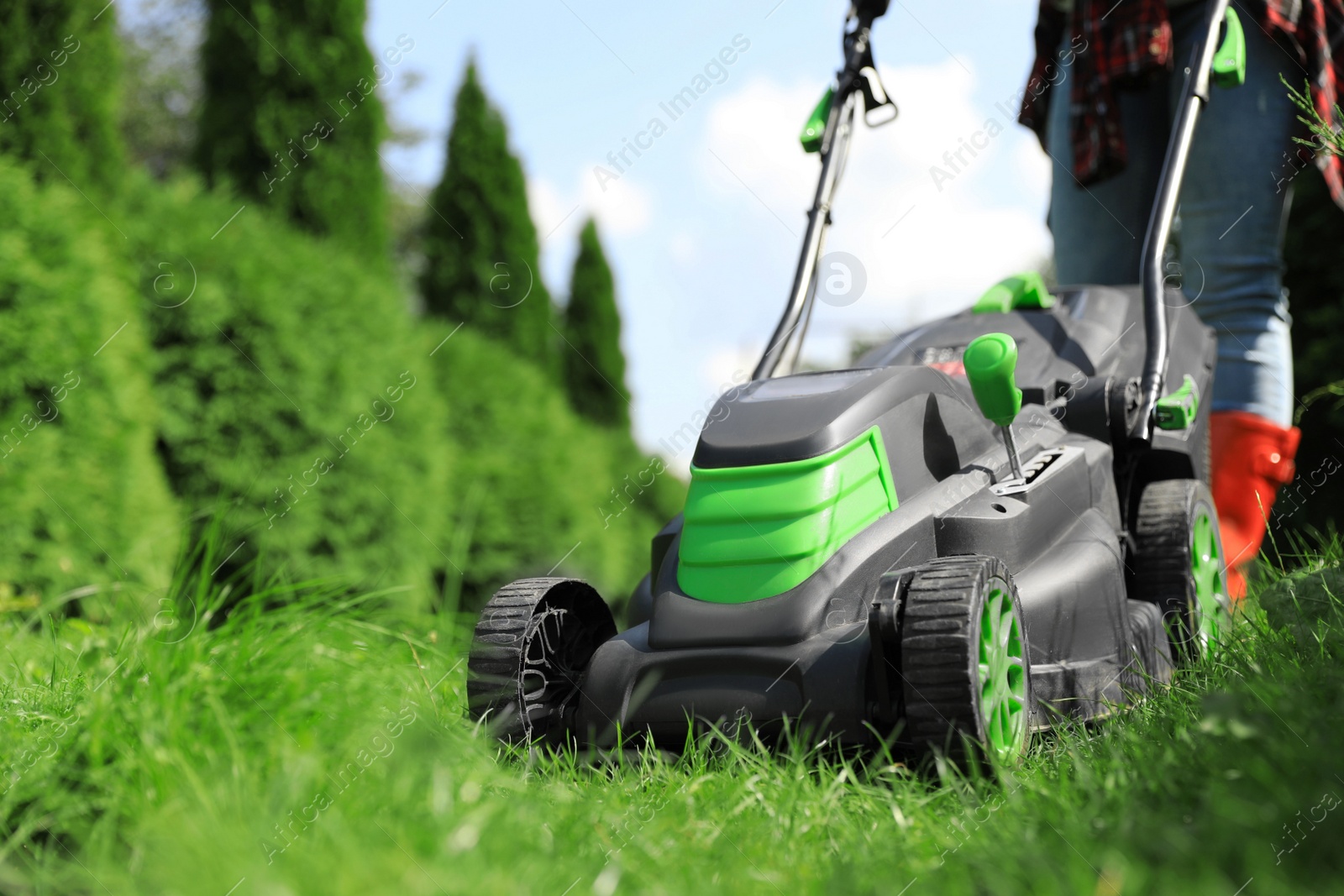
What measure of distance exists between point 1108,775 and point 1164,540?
98cm

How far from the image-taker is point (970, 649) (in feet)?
4.96

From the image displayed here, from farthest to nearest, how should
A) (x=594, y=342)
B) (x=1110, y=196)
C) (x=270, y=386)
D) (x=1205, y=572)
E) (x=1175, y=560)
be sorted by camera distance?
(x=594, y=342) < (x=270, y=386) < (x=1110, y=196) < (x=1205, y=572) < (x=1175, y=560)

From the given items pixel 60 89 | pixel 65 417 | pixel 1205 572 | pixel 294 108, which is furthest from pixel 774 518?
pixel 294 108

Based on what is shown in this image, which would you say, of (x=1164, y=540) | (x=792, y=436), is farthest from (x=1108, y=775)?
(x=1164, y=540)

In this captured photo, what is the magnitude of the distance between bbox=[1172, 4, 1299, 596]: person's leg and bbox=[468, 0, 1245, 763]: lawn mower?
38cm

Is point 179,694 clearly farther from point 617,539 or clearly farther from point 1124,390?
point 617,539

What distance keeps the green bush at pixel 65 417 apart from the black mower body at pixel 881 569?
7.71ft

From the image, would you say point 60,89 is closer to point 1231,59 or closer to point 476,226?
point 1231,59

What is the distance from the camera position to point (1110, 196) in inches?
115

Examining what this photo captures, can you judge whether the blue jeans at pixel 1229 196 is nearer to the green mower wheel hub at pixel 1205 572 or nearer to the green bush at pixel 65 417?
the green mower wheel hub at pixel 1205 572

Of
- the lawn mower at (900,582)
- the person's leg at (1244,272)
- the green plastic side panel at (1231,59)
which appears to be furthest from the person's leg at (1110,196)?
the lawn mower at (900,582)

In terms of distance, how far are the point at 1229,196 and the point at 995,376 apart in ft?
4.02

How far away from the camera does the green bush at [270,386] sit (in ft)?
17.4

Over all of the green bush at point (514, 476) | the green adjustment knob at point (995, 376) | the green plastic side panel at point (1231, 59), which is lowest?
the green bush at point (514, 476)
